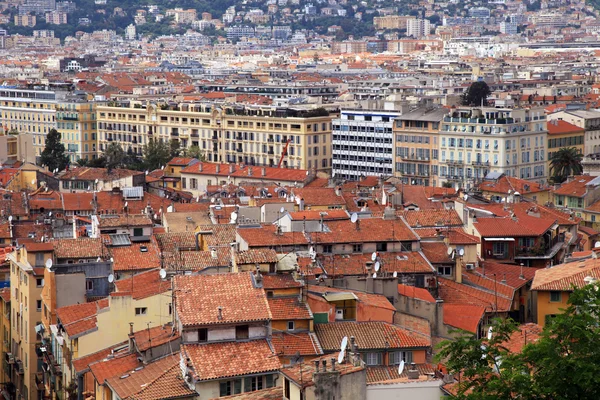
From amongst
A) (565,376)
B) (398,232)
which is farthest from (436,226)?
(565,376)

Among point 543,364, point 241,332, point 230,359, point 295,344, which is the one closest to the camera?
point 543,364

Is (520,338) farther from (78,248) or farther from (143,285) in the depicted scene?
(78,248)

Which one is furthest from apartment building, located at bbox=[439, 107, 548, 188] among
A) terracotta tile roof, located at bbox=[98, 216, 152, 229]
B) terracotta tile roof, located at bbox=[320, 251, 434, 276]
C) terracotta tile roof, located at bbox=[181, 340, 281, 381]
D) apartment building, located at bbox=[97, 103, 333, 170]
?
terracotta tile roof, located at bbox=[181, 340, 281, 381]

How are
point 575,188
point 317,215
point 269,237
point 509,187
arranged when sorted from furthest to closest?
point 509,187
point 575,188
point 317,215
point 269,237

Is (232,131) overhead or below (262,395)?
below

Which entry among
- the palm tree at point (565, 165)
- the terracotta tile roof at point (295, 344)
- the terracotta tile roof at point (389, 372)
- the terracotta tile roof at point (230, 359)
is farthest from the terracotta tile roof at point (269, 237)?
the palm tree at point (565, 165)

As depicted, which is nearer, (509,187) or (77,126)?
(509,187)

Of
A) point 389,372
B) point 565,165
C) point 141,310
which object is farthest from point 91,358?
point 565,165
